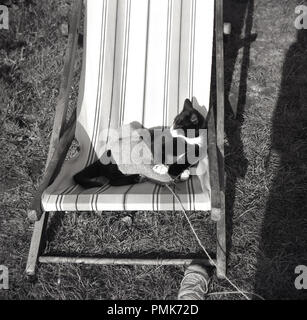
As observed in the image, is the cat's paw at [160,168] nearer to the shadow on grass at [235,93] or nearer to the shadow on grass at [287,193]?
the shadow on grass at [235,93]

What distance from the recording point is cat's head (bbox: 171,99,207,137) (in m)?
2.17

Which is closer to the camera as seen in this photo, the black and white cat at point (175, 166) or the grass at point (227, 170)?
the black and white cat at point (175, 166)

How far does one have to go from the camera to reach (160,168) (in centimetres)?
204

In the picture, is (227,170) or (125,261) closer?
(125,261)

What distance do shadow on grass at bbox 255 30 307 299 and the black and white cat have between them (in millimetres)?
683

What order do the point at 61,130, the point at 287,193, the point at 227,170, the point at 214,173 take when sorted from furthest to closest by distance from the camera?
1. the point at 227,170
2. the point at 287,193
3. the point at 61,130
4. the point at 214,173

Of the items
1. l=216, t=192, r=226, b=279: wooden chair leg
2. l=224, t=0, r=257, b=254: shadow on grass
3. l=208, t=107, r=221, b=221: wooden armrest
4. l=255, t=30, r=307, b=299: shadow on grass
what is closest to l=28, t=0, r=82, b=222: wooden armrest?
l=208, t=107, r=221, b=221: wooden armrest

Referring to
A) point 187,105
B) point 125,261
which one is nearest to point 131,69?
point 187,105

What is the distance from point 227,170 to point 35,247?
1.28 m

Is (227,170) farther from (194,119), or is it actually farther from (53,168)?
(53,168)

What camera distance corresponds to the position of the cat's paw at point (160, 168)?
2.03 metres

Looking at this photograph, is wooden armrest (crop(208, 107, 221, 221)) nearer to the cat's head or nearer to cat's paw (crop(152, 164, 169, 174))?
the cat's head

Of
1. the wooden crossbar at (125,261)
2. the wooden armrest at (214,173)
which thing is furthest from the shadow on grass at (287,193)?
the wooden armrest at (214,173)
